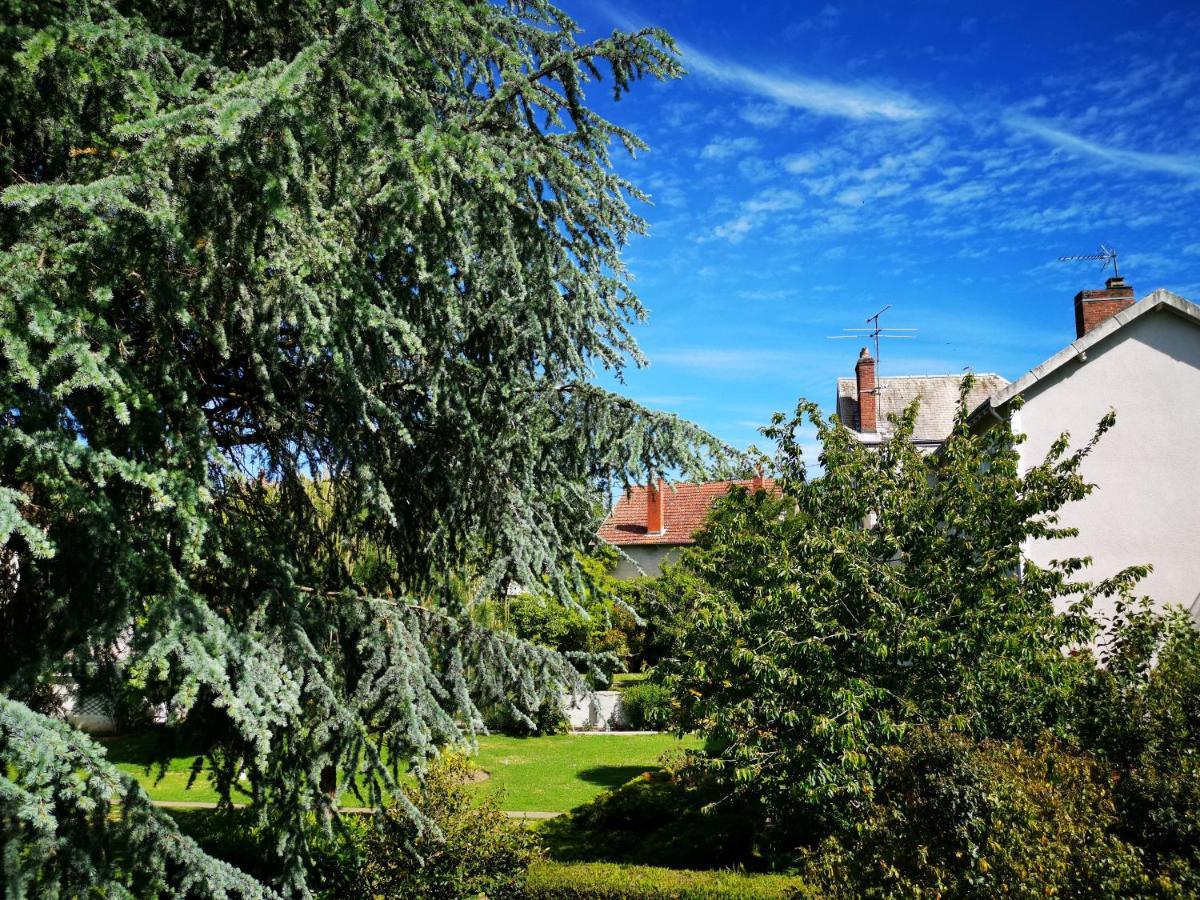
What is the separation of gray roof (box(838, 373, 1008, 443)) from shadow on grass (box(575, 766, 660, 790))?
396 inches

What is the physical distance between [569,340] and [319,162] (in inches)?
91.6

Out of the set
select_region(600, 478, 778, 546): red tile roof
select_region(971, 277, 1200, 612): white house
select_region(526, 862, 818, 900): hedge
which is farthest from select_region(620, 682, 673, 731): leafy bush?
select_region(526, 862, 818, 900): hedge

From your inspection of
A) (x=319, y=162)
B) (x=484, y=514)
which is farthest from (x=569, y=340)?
(x=319, y=162)

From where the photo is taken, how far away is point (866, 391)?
73.7 feet

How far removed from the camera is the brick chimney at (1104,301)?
15.9 m

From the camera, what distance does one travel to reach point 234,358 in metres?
6.74

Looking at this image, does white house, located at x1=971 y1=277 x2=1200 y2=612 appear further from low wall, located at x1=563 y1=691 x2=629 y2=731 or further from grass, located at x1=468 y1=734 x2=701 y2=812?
low wall, located at x1=563 y1=691 x2=629 y2=731

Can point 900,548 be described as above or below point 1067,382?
below

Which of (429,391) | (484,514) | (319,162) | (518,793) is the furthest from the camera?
(518,793)

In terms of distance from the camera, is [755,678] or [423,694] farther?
[755,678]

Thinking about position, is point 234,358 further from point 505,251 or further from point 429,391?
point 505,251

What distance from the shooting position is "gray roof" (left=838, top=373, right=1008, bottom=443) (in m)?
22.2

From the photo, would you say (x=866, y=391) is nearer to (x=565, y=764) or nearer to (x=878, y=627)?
(x=565, y=764)

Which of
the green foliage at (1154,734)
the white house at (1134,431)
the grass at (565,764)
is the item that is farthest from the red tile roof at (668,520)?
the green foliage at (1154,734)
